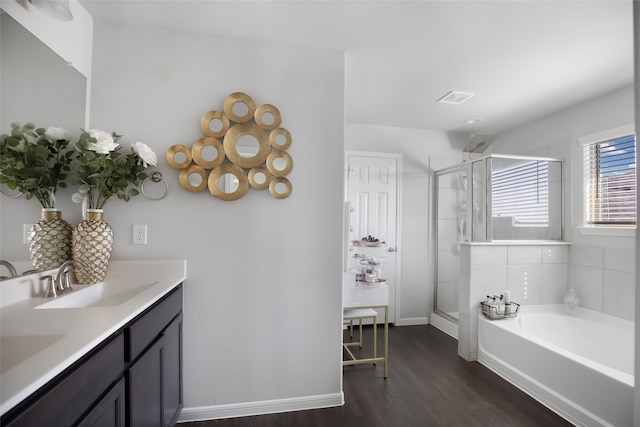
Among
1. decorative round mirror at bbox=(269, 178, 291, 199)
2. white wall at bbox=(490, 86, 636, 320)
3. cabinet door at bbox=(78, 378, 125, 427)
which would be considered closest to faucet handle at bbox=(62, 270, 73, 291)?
cabinet door at bbox=(78, 378, 125, 427)

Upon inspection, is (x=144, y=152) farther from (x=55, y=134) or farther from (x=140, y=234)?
(x=140, y=234)

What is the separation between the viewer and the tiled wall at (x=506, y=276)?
267 centimetres

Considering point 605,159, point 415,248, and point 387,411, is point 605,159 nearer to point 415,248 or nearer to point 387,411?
point 415,248

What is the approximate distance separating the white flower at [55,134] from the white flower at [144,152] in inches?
11.2

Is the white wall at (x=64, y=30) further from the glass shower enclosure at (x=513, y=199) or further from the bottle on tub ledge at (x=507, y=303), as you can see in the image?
the bottle on tub ledge at (x=507, y=303)

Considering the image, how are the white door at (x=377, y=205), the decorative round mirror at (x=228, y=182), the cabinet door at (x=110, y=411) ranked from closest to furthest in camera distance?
the cabinet door at (x=110, y=411) < the decorative round mirror at (x=228, y=182) < the white door at (x=377, y=205)

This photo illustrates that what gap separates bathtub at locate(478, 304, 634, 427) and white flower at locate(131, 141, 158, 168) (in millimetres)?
2944

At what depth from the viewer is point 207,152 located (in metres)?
1.78

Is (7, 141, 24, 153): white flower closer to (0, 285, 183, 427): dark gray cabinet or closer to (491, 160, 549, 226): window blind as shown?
(0, 285, 183, 427): dark gray cabinet

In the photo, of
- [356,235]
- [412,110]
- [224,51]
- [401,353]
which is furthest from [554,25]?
[401,353]

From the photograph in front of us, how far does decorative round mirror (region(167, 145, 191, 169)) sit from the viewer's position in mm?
1738

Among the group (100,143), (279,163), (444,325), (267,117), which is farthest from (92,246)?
(444,325)

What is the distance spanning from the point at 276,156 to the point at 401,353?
2255 mm

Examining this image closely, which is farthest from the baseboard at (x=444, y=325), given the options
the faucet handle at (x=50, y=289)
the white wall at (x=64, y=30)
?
the white wall at (x=64, y=30)
